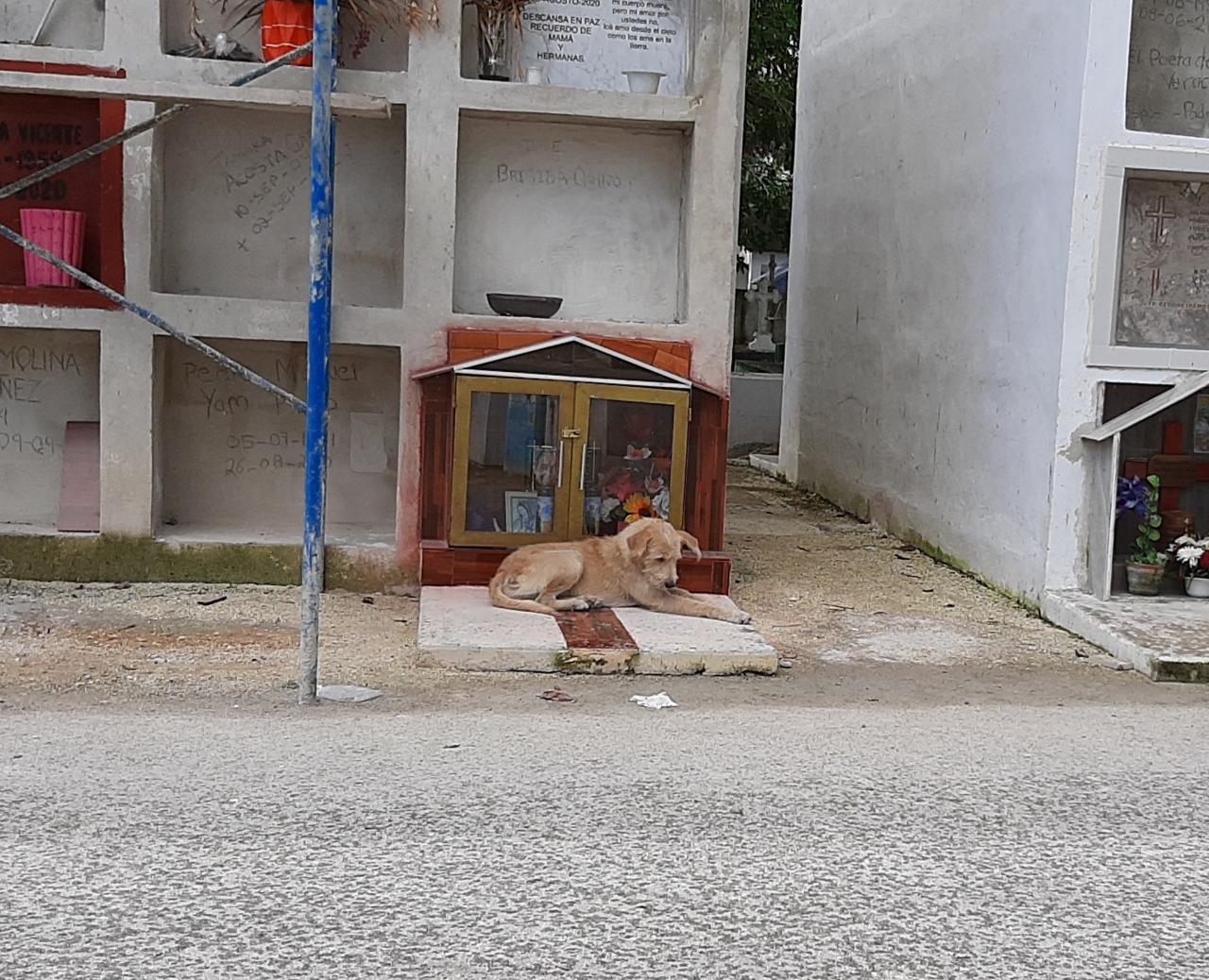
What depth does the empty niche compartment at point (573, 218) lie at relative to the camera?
9273 mm

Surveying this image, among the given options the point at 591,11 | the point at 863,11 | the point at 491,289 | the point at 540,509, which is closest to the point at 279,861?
the point at 540,509

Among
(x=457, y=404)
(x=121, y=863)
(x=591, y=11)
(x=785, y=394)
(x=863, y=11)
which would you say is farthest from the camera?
(x=785, y=394)

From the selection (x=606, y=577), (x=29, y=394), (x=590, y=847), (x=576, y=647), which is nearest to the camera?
(x=590, y=847)

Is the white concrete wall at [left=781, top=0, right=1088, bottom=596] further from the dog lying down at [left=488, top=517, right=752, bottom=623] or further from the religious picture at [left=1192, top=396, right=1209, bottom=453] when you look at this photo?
the dog lying down at [left=488, top=517, right=752, bottom=623]

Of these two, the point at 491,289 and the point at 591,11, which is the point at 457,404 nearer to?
the point at 491,289

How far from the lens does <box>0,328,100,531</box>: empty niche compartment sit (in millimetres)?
9258

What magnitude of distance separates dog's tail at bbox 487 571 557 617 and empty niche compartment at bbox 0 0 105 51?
435 cm

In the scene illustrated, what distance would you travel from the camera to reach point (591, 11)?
361 inches

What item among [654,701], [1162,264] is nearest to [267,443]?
[654,701]

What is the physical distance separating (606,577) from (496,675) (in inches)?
50.0

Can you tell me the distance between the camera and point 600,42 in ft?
30.2

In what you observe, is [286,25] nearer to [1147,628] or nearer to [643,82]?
[643,82]

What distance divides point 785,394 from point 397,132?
740 cm

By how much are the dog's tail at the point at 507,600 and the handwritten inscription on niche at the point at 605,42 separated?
3476 millimetres
